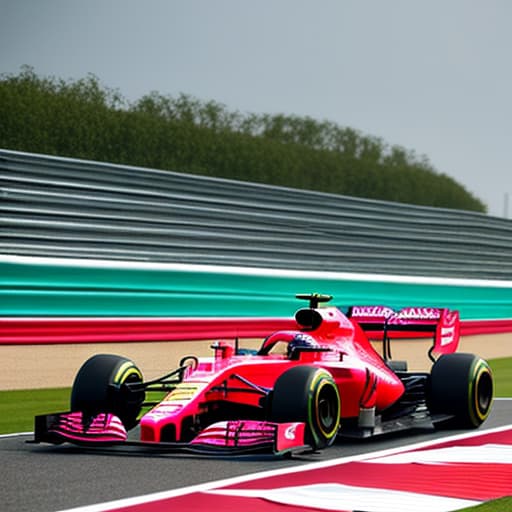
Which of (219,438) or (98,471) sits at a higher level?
(219,438)

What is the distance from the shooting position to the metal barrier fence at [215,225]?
16.3 m

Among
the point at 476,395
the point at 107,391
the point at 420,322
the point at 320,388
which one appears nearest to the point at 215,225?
the point at 420,322

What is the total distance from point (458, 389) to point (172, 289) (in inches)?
294

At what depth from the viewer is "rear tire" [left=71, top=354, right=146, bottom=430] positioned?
377 inches

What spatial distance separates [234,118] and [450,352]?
673 inches

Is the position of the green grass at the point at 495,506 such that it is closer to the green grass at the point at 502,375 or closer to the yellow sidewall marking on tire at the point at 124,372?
the yellow sidewall marking on tire at the point at 124,372

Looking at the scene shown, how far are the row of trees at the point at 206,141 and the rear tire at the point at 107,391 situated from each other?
1169 centimetres

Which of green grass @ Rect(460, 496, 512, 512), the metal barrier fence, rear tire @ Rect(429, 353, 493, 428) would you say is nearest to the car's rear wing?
rear tire @ Rect(429, 353, 493, 428)

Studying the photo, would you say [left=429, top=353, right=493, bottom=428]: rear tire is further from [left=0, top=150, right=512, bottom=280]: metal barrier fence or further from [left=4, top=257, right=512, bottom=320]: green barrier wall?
[left=0, top=150, right=512, bottom=280]: metal barrier fence

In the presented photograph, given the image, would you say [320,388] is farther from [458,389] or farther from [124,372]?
[458,389]

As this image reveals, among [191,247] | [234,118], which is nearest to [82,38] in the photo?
[234,118]

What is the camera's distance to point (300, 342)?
32.7 ft

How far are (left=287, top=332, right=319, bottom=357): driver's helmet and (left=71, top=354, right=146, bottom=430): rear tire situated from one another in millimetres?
1260

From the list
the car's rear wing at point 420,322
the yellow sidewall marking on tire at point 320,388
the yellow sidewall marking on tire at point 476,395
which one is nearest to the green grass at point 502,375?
the car's rear wing at point 420,322
